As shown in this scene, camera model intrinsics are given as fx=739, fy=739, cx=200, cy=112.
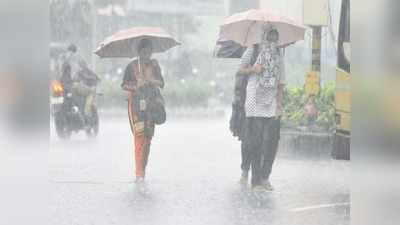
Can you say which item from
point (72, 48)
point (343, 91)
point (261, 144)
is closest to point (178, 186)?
point (261, 144)

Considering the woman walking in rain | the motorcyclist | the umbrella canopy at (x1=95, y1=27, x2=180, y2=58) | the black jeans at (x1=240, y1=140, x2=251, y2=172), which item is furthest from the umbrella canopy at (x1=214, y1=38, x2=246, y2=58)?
the motorcyclist

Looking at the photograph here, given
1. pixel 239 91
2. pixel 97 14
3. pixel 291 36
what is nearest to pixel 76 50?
pixel 97 14

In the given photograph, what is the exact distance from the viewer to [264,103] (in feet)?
13.6

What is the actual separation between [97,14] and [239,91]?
0.87 m

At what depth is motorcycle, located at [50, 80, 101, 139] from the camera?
3879mm

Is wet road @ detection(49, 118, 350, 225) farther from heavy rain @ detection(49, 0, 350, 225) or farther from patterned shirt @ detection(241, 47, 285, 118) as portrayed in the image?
patterned shirt @ detection(241, 47, 285, 118)

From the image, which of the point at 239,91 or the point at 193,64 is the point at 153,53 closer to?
the point at 193,64

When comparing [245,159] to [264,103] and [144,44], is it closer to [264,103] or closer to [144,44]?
[264,103]

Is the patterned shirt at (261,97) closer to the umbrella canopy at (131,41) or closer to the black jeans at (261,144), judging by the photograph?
the black jeans at (261,144)

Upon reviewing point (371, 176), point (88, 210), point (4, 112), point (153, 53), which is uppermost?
point (153, 53)

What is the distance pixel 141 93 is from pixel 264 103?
2.26ft

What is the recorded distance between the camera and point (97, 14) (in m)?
3.91

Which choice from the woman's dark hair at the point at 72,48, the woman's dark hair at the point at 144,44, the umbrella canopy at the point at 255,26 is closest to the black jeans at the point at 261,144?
the umbrella canopy at the point at 255,26

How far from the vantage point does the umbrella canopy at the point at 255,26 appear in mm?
3967
